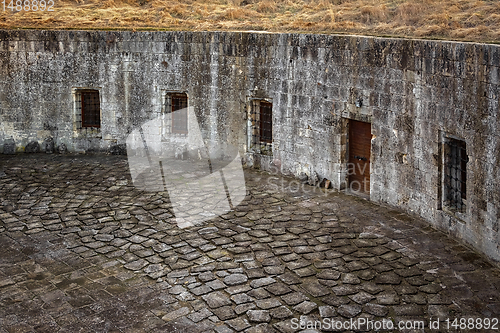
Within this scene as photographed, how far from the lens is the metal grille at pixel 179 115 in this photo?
1589 cm

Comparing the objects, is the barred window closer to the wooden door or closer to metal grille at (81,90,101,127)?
the wooden door

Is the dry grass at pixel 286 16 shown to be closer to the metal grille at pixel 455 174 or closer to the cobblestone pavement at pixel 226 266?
the metal grille at pixel 455 174

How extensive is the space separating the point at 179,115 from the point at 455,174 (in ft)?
25.9

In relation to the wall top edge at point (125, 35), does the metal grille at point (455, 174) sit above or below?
below

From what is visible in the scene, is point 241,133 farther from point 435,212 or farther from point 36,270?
point 36,270

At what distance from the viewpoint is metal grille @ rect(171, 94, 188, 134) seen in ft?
52.1

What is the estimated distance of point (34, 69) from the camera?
53.8ft

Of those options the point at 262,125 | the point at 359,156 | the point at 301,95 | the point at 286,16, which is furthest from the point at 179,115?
the point at 359,156

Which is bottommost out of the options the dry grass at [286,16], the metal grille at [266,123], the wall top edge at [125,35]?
the metal grille at [266,123]

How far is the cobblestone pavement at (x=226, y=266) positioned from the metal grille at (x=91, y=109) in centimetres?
395

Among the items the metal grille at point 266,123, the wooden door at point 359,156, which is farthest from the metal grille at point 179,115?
the wooden door at point 359,156

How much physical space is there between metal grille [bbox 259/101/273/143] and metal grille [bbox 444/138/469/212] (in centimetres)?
517

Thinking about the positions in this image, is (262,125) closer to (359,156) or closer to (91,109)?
(359,156)

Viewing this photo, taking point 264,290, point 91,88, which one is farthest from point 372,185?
point 91,88
